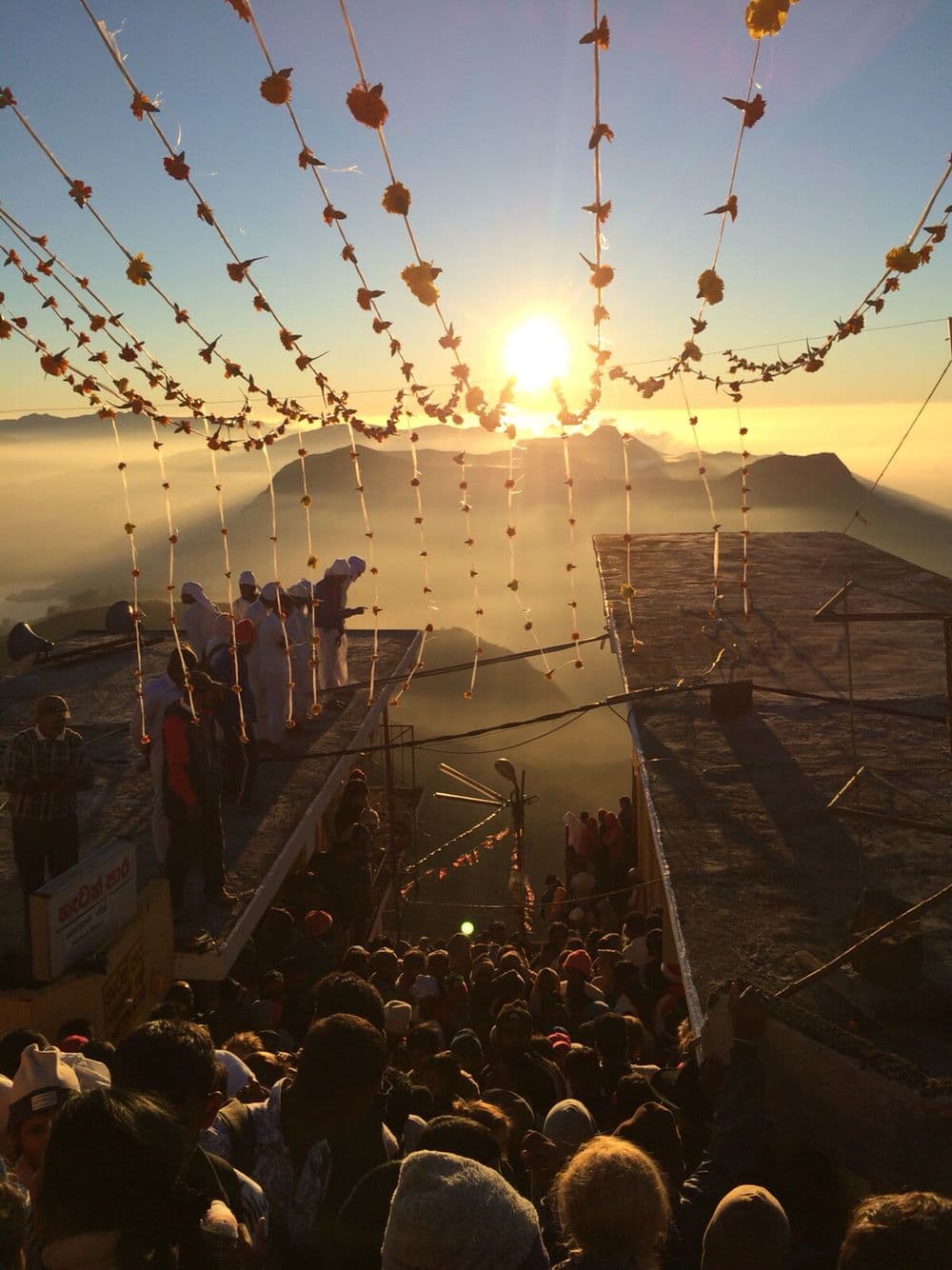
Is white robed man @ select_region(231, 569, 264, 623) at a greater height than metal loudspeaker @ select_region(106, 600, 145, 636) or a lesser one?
greater

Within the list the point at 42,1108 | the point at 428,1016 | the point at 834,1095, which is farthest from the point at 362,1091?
the point at 428,1016

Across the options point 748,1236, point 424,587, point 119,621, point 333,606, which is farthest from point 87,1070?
point 119,621

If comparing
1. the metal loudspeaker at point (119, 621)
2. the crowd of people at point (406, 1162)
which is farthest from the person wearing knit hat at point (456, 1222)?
the metal loudspeaker at point (119, 621)

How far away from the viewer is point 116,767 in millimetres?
13289

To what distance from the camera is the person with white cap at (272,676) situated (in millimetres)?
13391

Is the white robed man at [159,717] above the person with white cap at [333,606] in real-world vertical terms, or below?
below

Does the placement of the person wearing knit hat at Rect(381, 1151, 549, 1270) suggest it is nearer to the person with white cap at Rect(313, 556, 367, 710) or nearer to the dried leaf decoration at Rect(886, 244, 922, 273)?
the dried leaf decoration at Rect(886, 244, 922, 273)

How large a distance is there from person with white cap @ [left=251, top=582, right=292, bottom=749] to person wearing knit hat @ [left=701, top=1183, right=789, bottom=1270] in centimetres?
1091

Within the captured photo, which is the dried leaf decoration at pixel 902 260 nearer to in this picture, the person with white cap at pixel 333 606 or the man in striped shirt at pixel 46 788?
the man in striped shirt at pixel 46 788

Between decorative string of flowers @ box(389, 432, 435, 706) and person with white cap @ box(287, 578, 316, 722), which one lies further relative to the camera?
person with white cap @ box(287, 578, 316, 722)

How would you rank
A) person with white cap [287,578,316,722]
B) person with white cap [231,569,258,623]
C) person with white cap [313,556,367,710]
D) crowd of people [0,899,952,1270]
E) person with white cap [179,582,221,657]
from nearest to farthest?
crowd of people [0,899,952,1270]
person with white cap [231,569,258,623]
person with white cap [287,578,316,722]
person with white cap [313,556,367,710]
person with white cap [179,582,221,657]

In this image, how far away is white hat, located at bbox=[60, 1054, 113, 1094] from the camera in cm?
372

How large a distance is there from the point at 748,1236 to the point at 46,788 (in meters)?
6.40

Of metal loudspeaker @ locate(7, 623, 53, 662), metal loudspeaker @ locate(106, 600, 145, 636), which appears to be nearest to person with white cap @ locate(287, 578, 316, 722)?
metal loudspeaker @ locate(7, 623, 53, 662)
